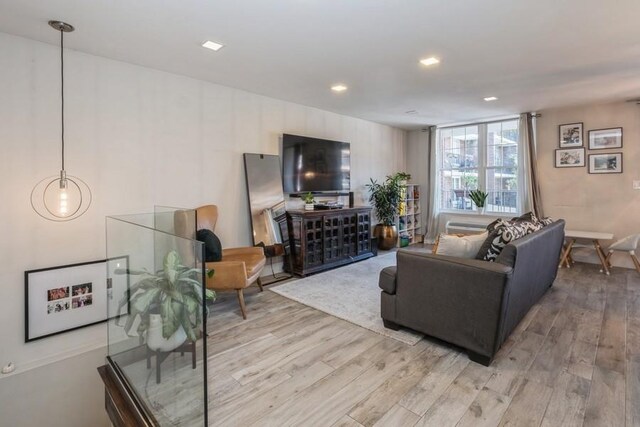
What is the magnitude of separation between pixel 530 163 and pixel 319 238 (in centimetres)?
384

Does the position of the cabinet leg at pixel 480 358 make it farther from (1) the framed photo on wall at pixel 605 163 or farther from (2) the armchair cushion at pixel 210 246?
(1) the framed photo on wall at pixel 605 163

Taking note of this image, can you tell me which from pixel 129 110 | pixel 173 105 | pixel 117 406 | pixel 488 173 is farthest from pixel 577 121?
pixel 117 406

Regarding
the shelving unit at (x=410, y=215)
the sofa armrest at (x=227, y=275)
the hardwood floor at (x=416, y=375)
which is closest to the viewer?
the hardwood floor at (x=416, y=375)

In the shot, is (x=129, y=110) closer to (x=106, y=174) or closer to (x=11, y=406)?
(x=106, y=174)

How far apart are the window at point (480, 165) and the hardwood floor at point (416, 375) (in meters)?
3.25

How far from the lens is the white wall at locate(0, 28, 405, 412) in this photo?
2598mm

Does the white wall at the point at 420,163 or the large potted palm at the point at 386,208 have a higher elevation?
the white wall at the point at 420,163

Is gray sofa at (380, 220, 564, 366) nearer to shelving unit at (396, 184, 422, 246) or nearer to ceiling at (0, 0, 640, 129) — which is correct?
ceiling at (0, 0, 640, 129)

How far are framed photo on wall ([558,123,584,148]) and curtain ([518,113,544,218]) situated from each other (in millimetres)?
382

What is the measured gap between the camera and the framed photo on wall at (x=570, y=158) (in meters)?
5.10

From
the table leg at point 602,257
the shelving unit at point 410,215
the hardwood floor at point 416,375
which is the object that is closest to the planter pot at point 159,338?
the hardwood floor at point 416,375

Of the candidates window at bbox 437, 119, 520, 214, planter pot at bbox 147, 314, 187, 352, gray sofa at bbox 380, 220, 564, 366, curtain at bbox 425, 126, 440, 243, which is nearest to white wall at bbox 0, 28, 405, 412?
planter pot at bbox 147, 314, 187, 352

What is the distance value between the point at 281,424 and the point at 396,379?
79 cm

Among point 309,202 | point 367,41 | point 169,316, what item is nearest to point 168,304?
point 169,316
